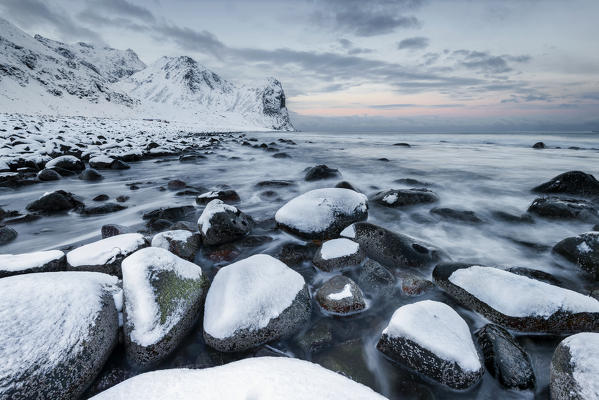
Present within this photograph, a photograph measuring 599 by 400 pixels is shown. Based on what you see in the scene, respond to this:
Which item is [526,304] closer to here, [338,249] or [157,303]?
[338,249]

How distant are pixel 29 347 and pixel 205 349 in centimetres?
90

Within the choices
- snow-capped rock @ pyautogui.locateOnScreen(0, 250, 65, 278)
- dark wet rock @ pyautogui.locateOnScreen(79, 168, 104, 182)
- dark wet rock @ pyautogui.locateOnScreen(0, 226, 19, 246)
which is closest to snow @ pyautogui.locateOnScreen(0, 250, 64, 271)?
snow-capped rock @ pyautogui.locateOnScreen(0, 250, 65, 278)

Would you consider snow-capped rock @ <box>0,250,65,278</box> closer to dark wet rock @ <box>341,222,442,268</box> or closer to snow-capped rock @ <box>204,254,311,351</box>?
snow-capped rock @ <box>204,254,311,351</box>

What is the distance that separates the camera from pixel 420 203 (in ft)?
16.0

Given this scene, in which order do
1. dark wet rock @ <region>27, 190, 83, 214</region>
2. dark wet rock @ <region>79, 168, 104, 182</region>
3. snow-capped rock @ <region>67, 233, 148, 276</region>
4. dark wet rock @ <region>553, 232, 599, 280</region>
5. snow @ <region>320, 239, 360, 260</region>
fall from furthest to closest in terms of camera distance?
dark wet rock @ <region>79, 168, 104, 182</region> → dark wet rock @ <region>27, 190, 83, 214</region> → snow @ <region>320, 239, 360, 260</region> → dark wet rock @ <region>553, 232, 599, 280</region> → snow-capped rock @ <region>67, 233, 148, 276</region>

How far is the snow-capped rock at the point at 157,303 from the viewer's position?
1.67 metres

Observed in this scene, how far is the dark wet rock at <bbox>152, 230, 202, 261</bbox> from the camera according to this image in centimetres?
279

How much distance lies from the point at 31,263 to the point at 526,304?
12.4 feet

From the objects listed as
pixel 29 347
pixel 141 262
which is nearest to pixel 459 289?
pixel 141 262

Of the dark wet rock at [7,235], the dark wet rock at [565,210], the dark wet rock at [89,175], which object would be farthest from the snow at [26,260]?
the dark wet rock at [565,210]

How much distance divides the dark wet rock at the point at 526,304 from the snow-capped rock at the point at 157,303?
85.4 inches

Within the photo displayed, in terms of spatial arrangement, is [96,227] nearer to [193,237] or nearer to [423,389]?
[193,237]

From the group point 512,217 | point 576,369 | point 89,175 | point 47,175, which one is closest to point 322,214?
point 576,369

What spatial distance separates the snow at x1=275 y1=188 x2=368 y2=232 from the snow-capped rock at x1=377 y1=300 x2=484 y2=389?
5.45ft
